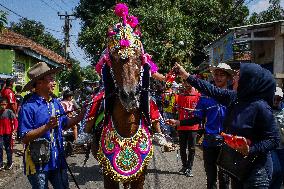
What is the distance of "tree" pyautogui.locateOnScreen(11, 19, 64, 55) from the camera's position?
56438mm

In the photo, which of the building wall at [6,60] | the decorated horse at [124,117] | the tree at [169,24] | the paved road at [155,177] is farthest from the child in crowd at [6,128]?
the building wall at [6,60]

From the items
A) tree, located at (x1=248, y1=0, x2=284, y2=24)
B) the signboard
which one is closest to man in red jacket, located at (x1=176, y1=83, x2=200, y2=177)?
→ the signboard

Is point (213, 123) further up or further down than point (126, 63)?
further down

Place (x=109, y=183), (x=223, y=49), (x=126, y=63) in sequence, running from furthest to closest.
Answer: (x=223, y=49) < (x=109, y=183) < (x=126, y=63)

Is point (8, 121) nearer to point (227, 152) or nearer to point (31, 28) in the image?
point (227, 152)

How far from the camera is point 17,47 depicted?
62.4ft

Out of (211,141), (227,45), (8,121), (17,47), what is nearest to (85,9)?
(17,47)

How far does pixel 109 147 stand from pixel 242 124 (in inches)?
63.7

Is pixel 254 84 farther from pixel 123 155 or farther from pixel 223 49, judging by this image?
pixel 223 49

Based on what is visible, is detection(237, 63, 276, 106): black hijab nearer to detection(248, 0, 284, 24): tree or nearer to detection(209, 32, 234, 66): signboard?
detection(209, 32, 234, 66): signboard

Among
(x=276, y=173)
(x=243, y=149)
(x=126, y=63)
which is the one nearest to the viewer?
(x=243, y=149)

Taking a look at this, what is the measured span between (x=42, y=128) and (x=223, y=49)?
14.4 meters

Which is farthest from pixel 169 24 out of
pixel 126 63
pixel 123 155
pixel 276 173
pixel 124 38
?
pixel 123 155

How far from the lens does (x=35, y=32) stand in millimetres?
57094
